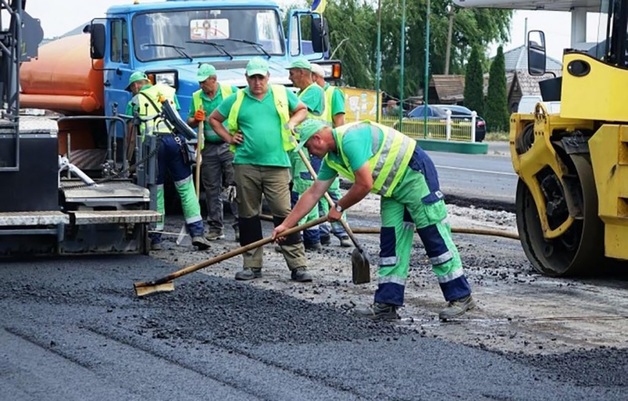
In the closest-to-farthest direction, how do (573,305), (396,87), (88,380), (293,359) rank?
(88,380) < (293,359) < (573,305) < (396,87)

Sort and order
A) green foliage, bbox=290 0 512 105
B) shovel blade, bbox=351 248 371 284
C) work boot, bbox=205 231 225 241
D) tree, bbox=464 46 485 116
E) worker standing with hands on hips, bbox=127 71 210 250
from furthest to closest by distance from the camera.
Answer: green foliage, bbox=290 0 512 105 → tree, bbox=464 46 485 116 → work boot, bbox=205 231 225 241 → worker standing with hands on hips, bbox=127 71 210 250 → shovel blade, bbox=351 248 371 284

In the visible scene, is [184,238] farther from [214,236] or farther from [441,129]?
[441,129]

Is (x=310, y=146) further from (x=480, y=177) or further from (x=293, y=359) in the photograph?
(x=480, y=177)

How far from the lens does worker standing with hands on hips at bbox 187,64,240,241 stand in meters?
12.3

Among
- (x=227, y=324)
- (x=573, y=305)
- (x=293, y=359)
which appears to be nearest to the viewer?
(x=293, y=359)

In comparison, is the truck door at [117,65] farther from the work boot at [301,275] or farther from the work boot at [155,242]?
the work boot at [301,275]

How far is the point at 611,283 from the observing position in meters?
9.98

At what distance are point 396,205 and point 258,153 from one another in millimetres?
2107

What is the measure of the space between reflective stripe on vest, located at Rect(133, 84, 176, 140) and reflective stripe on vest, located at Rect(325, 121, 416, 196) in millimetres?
4364

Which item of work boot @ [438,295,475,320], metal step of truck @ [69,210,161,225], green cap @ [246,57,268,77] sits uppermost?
green cap @ [246,57,268,77]

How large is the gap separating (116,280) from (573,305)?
3.43 m

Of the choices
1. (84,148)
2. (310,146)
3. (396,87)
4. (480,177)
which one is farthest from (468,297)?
(396,87)

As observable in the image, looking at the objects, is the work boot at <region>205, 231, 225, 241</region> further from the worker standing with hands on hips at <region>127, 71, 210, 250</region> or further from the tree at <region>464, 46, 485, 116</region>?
the tree at <region>464, 46, 485, 116</region>

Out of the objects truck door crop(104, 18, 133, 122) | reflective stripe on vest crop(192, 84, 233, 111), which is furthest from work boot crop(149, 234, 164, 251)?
truck door crop(104, 18, 133, 122)
